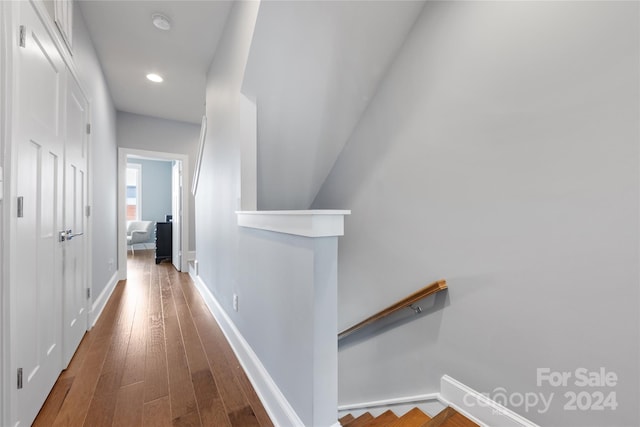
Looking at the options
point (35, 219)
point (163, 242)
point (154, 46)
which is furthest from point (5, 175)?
point (163, 242)

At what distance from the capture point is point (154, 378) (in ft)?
5.03

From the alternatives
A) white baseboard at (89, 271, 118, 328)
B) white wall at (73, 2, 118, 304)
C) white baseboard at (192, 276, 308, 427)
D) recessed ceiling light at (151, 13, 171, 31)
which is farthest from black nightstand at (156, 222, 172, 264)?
recessed ceiling light at (151, 13, 171, 31)

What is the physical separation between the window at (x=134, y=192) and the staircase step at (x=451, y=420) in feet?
26.0

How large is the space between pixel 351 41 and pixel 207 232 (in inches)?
87.9

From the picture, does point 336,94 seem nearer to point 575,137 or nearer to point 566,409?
point 575,137

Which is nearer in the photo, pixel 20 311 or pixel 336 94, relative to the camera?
pixel 20 311

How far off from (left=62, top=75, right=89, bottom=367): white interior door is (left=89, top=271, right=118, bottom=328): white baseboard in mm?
184

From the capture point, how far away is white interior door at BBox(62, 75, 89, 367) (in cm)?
167

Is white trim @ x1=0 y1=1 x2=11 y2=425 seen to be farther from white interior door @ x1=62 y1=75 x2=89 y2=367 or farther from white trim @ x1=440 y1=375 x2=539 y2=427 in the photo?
white trim @ x1=440 y1=375 x2=539 y2=427

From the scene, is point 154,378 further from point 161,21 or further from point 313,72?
point 161,21

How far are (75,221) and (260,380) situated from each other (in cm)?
167

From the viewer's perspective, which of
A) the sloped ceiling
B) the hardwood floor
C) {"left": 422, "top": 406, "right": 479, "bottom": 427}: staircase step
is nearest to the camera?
the hardwood floor

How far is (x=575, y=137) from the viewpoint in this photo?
1.17 meters

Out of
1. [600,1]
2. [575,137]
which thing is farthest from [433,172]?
[600,1]
